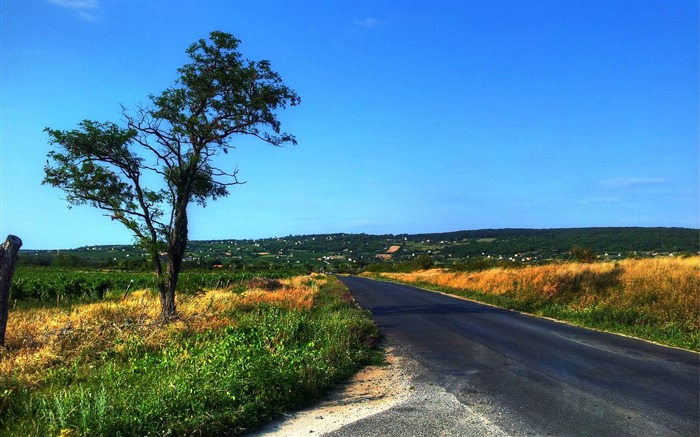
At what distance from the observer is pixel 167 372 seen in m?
6.59

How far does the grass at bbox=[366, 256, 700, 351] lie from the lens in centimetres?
1288

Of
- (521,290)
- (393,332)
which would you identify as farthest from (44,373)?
(521,290)

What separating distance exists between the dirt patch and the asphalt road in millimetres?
268

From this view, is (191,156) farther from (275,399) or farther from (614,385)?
(614,385)

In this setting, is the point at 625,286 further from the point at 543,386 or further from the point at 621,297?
the point at 543,386

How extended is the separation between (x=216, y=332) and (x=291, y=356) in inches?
142

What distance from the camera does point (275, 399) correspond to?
19.6 ft

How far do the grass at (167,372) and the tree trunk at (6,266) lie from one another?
2.79ft

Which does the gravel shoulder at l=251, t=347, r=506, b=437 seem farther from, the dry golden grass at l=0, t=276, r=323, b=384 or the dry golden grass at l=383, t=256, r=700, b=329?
the dry golden grass at l=383, t=256, r=700, b=329

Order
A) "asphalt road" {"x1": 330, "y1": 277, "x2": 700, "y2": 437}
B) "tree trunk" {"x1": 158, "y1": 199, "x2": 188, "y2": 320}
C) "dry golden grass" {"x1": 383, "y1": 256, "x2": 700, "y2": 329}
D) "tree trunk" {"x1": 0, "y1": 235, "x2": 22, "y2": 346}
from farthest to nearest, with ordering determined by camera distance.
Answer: "tree trunk" {"x1": 158, "y1": 199, "x2": 188, "y2": 320} < "dry golden grass" {"x1": 383, "y1": 256, "x2": 700, "y2": 329} < "tree trunk" {"x1": 0, "y1": 235, "x2": 22, "y2": 346} < "asphalt road" {"x1": 330, "y1": 277, "x2": 700, "y2": 437}

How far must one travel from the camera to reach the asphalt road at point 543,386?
5230 millimetres

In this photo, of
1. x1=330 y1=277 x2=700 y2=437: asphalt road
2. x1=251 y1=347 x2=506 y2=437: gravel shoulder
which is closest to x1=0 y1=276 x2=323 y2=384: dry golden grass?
x1=251 y1=347 x2=506 y2=437: gravel shoulder

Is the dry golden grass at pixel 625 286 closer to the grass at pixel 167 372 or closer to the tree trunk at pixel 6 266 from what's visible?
the grass at pixel 167 372

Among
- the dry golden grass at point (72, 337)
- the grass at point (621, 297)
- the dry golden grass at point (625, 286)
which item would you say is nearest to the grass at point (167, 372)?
the dry golden grass at point (72, 337)
